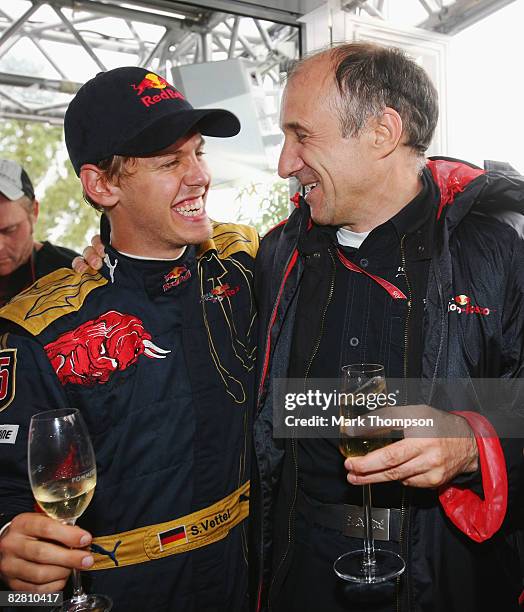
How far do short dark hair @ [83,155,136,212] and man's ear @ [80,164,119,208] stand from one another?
17 mm

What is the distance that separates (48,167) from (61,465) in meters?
4.58

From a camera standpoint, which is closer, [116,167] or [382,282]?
[382,282]

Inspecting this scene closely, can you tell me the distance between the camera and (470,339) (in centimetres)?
165

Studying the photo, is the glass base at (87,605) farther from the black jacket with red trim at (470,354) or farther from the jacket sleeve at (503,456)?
the jacket sleeve at (503,456)

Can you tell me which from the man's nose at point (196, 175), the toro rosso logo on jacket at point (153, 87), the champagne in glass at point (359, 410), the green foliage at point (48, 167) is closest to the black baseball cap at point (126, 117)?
the toro rosso logo on jacket at point (153, 87)

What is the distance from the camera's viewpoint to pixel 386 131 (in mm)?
1939

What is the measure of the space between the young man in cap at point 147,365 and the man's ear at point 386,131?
0.52 meters

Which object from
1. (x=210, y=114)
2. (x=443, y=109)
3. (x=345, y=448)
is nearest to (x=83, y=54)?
(x=443, y=109)

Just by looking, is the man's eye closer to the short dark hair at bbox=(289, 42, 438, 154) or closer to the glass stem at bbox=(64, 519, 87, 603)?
the short dark hair at bbox=(289, 42, 438, 154)

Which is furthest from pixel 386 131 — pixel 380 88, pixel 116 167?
pixel 116 167

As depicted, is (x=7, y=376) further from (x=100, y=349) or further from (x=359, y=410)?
(x=359, y=410)

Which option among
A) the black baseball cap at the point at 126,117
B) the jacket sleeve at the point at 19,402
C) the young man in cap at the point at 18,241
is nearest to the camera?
the jacket sleeve at the point at 19,402

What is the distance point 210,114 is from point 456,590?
1.54 meters

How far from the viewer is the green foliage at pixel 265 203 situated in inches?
178
